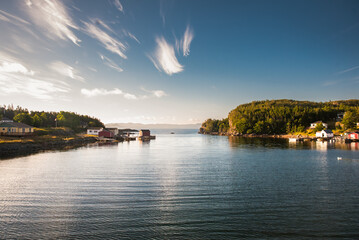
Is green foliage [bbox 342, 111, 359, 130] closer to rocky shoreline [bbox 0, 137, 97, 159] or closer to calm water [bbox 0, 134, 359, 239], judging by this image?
calm water [bbox 0, 134, 359, 239]

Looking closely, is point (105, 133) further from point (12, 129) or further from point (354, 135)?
point (354, 135)

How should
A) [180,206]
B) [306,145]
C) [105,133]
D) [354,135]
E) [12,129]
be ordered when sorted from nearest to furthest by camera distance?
[180,206]
[12,129]
[306,145]
[354,135]
[105,133]

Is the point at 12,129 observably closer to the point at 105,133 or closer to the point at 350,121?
the point at 105,133

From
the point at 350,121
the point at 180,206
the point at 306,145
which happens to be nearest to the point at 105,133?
the point at 306,145

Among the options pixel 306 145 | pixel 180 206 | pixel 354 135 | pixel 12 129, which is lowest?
pixel 180 206

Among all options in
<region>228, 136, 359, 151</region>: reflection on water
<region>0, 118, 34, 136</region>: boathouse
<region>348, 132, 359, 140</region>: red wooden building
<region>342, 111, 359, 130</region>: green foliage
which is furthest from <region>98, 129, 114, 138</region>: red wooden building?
<region>342, 111, 359, 130</region>: green foliage

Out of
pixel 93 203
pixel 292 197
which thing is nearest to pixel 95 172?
pixel 93 203

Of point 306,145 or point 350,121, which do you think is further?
point 350,121

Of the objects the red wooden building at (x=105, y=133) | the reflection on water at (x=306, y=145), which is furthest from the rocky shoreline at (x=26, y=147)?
the reflection on water at (x=306, y=145)

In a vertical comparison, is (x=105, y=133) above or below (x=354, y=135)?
below

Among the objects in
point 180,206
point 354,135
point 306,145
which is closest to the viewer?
point 180,206

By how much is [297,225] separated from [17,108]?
171173 mm

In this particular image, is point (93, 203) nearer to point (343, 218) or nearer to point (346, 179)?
point (343, 218)

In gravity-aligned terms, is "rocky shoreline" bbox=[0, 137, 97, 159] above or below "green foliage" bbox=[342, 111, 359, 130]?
below
